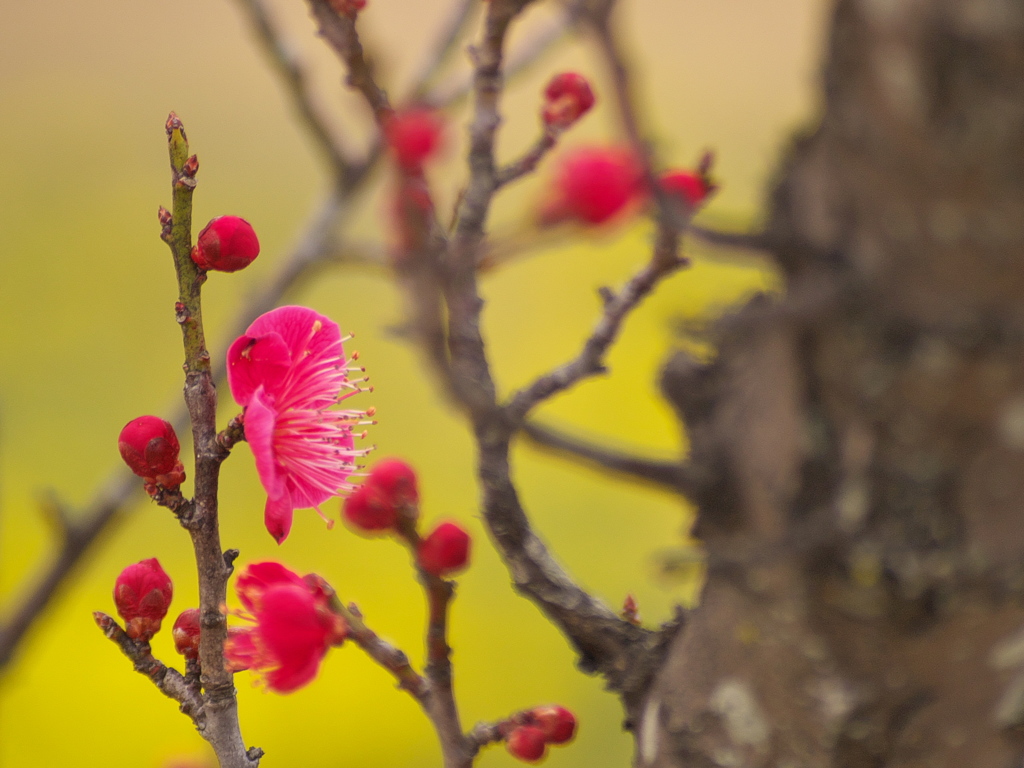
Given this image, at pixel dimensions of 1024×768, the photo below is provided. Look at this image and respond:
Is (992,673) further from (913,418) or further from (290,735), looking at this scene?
(290,735)

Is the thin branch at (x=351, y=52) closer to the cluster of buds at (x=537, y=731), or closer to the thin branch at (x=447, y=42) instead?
the cluster of buds at (x=537, y=731)

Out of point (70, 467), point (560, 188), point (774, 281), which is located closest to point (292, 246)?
point (560, 188)

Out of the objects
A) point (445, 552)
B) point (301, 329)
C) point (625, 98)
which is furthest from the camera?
point (301, 329)

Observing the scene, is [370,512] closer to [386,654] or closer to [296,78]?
[386,654]

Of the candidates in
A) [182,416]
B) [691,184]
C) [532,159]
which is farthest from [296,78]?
[691,184]

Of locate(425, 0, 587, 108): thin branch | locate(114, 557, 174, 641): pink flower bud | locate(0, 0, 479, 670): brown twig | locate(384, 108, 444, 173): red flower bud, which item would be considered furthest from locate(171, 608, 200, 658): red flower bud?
locate(425, 0, 587, 108): thin branch
